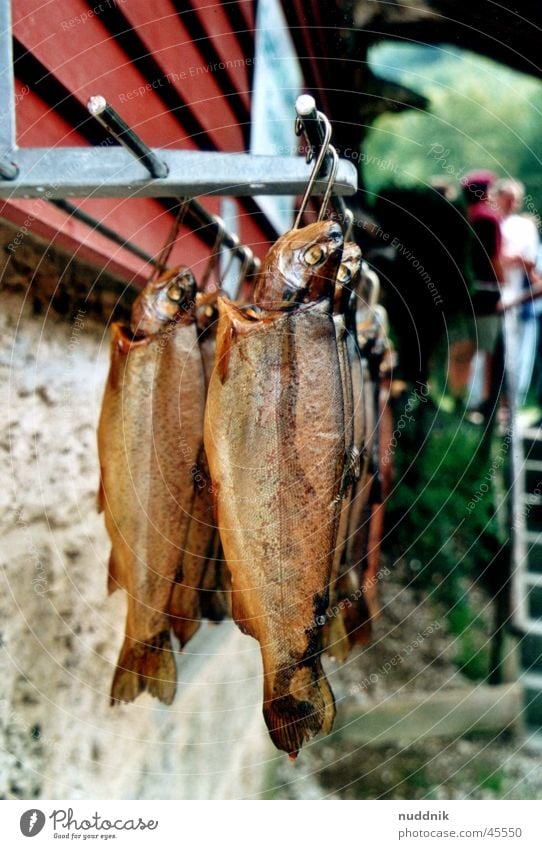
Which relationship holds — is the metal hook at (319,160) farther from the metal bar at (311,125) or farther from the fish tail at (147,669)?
the fish tail at (147,669)

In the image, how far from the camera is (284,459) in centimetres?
66

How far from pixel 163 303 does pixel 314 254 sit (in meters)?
0.18

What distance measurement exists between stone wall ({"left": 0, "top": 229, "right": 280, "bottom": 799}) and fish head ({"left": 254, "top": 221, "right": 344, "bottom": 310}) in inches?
19.6

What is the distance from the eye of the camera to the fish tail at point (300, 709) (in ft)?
2.19

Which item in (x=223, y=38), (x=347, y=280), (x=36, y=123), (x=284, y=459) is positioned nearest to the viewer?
(x=284, y=459)

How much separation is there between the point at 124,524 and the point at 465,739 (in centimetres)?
263

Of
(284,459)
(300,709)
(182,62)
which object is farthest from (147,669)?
(182,62)

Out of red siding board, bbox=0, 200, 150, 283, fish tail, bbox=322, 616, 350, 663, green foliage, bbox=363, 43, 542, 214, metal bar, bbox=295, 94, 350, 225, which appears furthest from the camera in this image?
green foliage, bbox=363, 43, 542, 214

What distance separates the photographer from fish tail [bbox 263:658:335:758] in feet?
2.19

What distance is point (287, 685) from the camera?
67cm

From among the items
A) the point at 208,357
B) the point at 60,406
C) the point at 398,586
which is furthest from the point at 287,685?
the point at 398,586

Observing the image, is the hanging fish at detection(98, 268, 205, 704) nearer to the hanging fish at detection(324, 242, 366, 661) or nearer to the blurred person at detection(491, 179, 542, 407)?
the hanging fish at detection(324, 242, 366, 661)

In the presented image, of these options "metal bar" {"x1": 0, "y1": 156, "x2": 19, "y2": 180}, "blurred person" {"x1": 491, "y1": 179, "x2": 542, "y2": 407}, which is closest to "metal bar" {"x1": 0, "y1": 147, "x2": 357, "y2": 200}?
"metal bar" {"x1": 0, "y1": 156, "x2": 19, "y2": 180}
